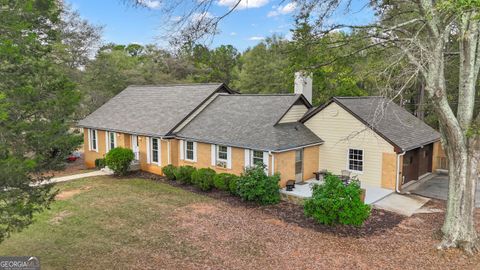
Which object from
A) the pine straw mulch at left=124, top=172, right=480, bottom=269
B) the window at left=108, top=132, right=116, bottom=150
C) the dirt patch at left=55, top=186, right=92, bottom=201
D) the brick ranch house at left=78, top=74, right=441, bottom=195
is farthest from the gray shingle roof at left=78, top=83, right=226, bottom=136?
the pine straw mulch at left=124, top=172, right=480, bottom=269

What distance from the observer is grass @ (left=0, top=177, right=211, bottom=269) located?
33.2ft

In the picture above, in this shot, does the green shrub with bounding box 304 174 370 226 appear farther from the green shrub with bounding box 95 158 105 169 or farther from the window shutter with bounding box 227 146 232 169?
the green shrub with bounding box 95 158 105 169

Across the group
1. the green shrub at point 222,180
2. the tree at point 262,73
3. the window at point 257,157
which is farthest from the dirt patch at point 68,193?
the tree at point 262,73

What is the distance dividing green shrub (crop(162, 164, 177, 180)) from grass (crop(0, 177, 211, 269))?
165 centimetres

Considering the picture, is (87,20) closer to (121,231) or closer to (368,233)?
(121,231)

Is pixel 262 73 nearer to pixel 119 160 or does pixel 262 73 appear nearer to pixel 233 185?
pixel 119 160

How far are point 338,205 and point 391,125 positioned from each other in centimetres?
824

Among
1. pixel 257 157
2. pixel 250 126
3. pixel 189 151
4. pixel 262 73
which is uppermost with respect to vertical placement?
pixel 262 73

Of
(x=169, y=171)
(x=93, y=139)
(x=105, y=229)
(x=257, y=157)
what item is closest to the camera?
(x=105, y=229)

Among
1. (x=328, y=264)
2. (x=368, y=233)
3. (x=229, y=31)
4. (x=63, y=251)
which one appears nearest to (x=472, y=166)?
(x=368, y=233)

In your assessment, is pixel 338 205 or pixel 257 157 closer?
pixel 338 205

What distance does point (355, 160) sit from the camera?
701 inches

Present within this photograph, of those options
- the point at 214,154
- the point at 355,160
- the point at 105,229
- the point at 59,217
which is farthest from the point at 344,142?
the point at 59,217

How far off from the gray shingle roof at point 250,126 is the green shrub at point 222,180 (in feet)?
5.11
